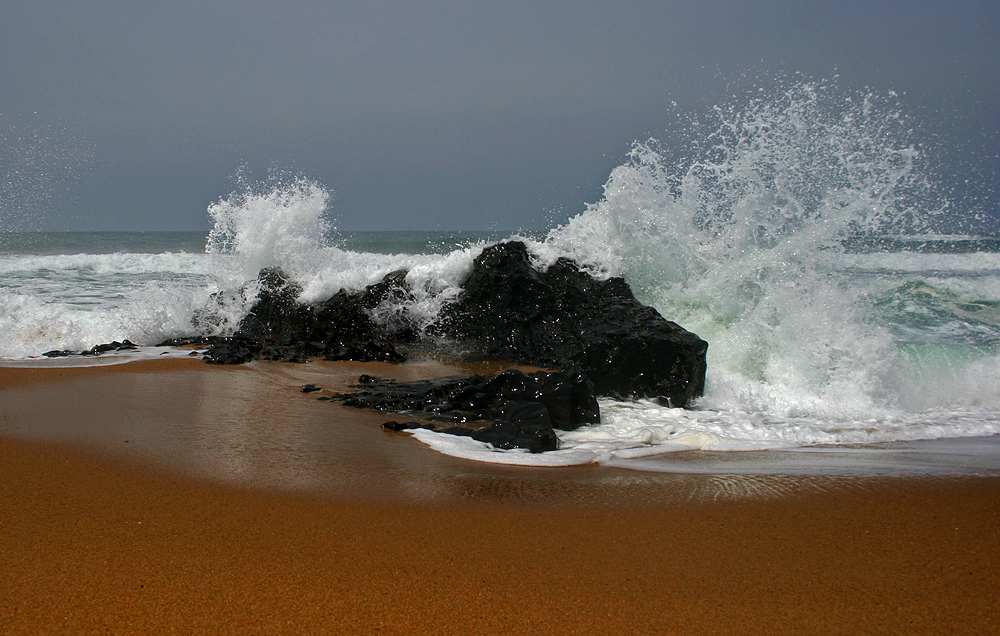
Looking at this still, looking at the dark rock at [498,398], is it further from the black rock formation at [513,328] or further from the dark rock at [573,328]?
the black rock formation at [513,328]

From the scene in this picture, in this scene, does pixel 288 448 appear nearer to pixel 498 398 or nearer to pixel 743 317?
pixel 498 398

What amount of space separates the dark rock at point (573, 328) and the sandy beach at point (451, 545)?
2307mm

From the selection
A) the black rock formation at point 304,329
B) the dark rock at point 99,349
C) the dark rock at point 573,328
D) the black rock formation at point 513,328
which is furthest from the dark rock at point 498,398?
the dark rock at point 99,349

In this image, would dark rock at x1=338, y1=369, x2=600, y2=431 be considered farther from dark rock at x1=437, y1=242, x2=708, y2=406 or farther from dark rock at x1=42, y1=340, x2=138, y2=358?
dark rock at x1=42, y1=340, x2=138, y2=358

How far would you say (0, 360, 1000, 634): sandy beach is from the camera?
5.64ft

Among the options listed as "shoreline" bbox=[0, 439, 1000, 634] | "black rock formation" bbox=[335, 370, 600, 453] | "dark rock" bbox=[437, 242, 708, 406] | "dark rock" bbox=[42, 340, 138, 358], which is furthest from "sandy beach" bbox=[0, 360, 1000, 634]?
"dark rock" bbox=[42, 340, 138, 358]

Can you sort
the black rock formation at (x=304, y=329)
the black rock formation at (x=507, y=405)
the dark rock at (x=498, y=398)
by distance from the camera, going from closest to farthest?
the black rock formation at (x=507, y=405), the dark rock at (x=498, y=398), the black rock formation at (x=304, y=329)

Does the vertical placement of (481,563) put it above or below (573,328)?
below

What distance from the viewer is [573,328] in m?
6.68

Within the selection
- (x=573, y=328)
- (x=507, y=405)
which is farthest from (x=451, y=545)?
(x=573, y=328)

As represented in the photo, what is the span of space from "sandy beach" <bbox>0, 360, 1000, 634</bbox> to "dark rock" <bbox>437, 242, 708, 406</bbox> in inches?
90.8

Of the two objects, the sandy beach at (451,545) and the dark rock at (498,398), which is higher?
the dark rock at (498,398)

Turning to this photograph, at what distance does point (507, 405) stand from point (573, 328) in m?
2.54

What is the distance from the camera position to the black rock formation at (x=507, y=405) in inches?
150
